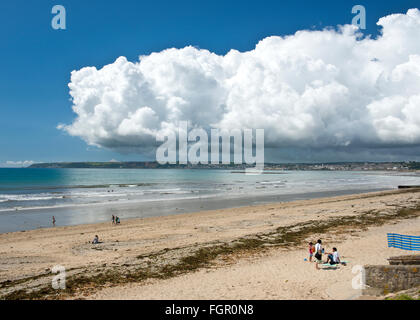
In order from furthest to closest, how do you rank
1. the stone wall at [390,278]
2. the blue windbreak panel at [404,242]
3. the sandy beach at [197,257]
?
the blue windbreak panel at [404,242] → the sandy beach at [197,257] → the stone wall at [390,278]

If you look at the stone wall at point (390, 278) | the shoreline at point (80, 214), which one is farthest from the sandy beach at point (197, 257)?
the shoreline at point (80, 214)

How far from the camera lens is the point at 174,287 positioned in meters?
12.1

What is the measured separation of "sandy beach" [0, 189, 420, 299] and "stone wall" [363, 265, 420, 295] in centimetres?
70

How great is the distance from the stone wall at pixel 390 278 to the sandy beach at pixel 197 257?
0.70 m

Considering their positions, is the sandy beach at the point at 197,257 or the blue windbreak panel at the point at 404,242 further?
the blue windbreak panel at the point at 404,242

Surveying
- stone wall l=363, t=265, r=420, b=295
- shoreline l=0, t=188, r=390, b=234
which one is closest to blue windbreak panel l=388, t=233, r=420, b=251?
stone wall l=363, t=265, r=420, b=295

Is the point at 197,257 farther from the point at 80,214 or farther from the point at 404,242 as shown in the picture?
the point at 80,214

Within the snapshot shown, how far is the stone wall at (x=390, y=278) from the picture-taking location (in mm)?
9422

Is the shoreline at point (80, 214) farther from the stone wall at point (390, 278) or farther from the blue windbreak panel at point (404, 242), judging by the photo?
the stone wall at point (390, 278)

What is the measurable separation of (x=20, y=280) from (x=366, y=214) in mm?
29900

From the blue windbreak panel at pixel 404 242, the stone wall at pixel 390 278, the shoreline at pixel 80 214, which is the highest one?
the stone wall at pixel 390 278

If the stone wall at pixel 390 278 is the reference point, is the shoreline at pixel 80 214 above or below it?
below

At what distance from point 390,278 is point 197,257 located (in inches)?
381

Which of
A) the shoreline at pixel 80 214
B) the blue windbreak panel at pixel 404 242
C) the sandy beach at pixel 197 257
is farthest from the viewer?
the shoreline at pixel 80 214
